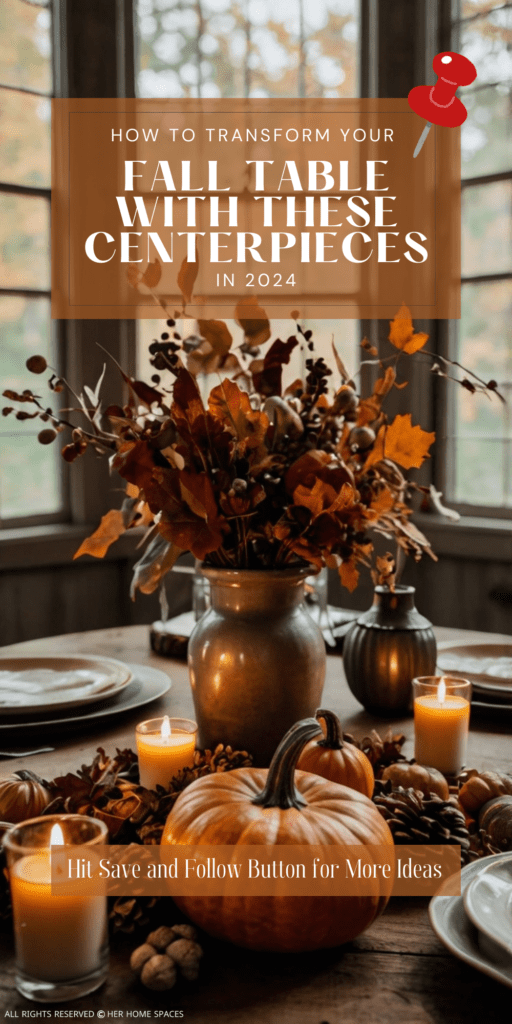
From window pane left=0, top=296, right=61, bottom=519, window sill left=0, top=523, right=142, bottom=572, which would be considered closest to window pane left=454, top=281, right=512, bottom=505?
window sill left=0, top=523, right=142, bottom=572

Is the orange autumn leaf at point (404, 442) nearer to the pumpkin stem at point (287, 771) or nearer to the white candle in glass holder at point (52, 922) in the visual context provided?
the pumpkin stem at point (287, 771)

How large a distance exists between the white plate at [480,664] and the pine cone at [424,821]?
464 mm

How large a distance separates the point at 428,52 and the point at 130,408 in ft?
7.89

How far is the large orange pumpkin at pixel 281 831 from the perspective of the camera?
577 mm

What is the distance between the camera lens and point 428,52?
2.81 m

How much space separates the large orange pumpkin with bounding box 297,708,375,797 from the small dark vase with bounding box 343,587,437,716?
1.07ft

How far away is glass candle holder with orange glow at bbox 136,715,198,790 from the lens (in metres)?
0.81

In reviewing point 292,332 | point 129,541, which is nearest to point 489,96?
point 292,332

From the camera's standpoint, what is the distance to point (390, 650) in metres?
1.09

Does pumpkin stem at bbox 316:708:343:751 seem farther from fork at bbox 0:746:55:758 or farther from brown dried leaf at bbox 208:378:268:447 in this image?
fork at bbox 0:746:55:758

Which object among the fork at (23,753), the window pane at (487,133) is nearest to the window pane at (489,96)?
the window pane at (487,133)

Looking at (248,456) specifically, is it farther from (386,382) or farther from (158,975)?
(158,975)

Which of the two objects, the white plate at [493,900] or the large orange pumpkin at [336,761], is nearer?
the white plate at [493,900]

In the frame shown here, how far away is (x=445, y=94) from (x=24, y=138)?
1304 mm
